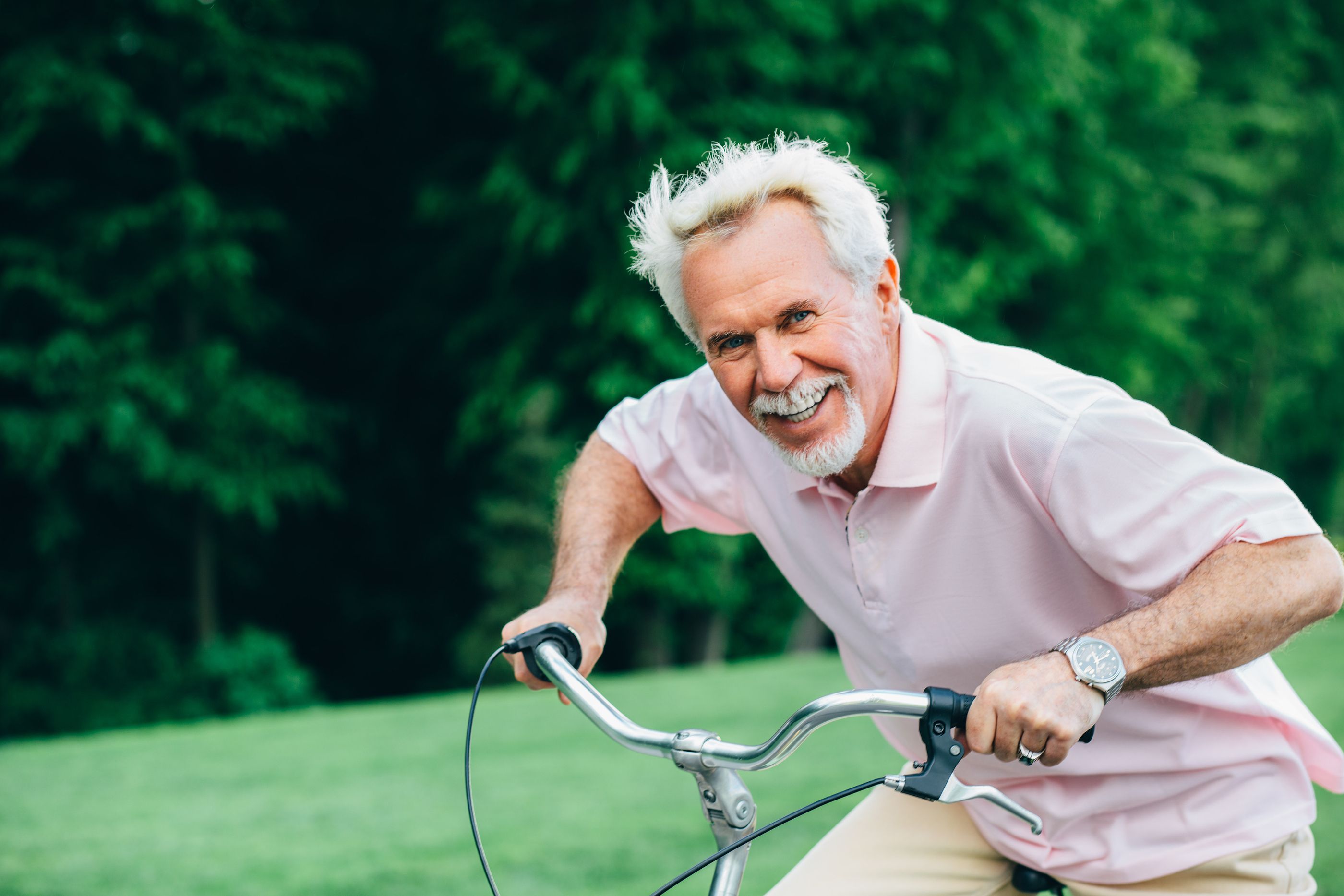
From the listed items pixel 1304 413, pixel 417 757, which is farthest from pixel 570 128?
pixel 1304 413

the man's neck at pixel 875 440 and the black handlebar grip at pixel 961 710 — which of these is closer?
the black handlebar grip at pixel 961 710

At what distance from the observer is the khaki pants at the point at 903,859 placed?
2291mm

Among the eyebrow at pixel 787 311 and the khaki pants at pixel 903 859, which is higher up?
the eyebrow at pixel 787 311

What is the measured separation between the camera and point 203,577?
13055mm

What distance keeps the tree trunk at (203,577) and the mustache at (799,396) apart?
12073 mm

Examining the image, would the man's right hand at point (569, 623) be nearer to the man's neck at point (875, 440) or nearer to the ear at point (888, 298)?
the man's neck at point (875, 440)

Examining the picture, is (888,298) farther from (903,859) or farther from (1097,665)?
(903,859)

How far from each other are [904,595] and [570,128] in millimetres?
11063

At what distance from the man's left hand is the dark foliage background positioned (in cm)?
1036

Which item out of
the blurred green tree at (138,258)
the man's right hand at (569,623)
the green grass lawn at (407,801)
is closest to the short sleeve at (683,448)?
the man's right hand at (569,623)

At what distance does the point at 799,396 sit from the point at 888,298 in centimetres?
29

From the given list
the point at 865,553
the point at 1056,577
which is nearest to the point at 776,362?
the point at 865,553

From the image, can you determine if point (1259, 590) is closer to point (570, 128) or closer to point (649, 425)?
point (649, 425)

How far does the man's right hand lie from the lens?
208 cm
